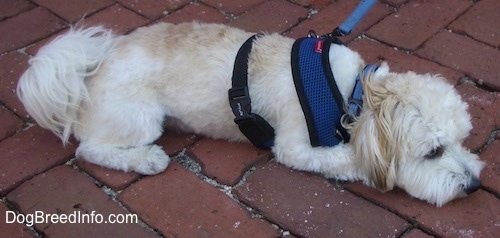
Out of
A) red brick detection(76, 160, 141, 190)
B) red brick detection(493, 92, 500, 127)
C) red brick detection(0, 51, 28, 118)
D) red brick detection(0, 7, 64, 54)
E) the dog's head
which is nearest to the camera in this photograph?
the dog's head

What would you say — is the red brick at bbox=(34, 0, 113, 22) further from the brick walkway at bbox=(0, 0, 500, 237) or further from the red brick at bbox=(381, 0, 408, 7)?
the red brick at bbox=(381, 0, 408, 7)

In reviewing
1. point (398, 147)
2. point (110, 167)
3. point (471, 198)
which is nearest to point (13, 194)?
point (110, 167)

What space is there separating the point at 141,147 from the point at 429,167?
4.34ft

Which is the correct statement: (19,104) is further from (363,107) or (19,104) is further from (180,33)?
(363,107)

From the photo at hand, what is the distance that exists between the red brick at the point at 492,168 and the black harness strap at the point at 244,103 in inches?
38.7

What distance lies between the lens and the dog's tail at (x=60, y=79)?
112 inches

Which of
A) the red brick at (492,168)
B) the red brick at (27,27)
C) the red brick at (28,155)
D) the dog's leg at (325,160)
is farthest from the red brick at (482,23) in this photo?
the red brick at (27,27)

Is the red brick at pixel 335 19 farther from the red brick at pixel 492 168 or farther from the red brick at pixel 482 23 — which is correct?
the red brick at pixel 492 168

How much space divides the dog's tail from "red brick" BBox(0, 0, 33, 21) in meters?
1.29

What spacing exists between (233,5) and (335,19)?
26.7 inches

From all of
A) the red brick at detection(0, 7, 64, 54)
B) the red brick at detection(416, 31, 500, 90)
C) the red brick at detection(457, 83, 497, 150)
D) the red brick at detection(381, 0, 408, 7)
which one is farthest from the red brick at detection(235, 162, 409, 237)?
the red brick at detection(0, 7, 64, 54)

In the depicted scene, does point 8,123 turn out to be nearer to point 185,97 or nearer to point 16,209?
point 16,209

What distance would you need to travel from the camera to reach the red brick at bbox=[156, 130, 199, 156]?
3.11 meters

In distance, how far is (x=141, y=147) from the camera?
3.00 m
